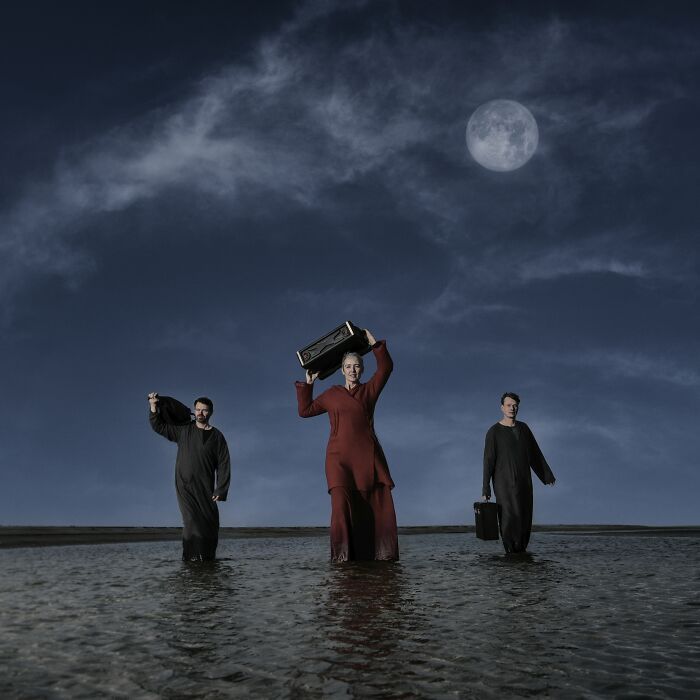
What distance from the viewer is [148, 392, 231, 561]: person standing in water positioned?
8.90 metres

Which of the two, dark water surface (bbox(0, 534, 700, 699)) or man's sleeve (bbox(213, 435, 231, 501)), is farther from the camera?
man's sleeve (bbox(213, 435, 231, 501))

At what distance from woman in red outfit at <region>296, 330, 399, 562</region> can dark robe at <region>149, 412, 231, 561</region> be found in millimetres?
1731

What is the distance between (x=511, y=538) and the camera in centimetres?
938

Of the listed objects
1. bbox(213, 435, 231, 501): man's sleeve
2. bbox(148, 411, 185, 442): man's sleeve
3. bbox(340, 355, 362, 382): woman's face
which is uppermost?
bbox(340, 355, 362, 382): woman's face

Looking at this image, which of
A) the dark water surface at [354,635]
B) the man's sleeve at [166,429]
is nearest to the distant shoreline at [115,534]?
the man's sleeve at [166,429]

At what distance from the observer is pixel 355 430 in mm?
8086

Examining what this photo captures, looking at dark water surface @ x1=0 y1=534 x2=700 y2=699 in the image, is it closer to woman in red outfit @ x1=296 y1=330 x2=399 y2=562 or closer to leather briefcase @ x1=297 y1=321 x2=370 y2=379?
woman in red outfit @ x1=296 y1=330 x2=399 y2=562

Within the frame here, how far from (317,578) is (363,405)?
7.72ft

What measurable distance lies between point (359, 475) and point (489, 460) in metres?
2.39

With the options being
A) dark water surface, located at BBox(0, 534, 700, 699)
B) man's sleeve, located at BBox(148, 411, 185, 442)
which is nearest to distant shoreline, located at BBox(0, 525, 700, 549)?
man's sleeve, located at BBox(148, 411, 185, 442)

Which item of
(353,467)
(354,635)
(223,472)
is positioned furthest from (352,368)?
(354,635)

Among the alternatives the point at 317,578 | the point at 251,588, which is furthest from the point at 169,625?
the point at 317,578

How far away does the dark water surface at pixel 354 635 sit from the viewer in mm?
2590

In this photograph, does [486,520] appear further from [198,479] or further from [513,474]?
[198,479]
